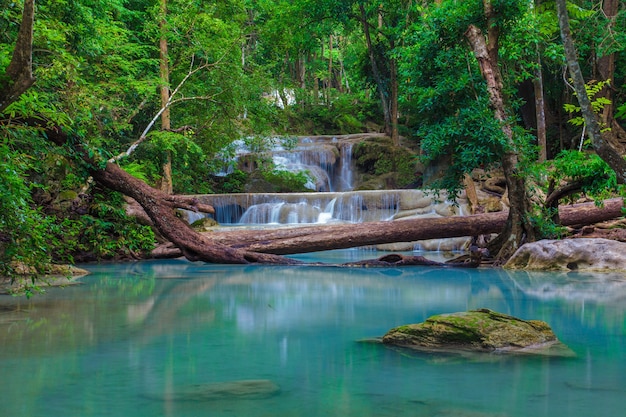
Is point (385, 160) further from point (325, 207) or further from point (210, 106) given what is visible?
point (210, 106)

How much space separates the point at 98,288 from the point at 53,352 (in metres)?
4.28

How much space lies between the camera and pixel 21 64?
516 cm

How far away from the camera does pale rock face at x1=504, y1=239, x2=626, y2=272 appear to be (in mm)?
10430

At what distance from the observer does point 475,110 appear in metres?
10.9

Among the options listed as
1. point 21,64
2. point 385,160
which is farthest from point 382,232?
point 385,160

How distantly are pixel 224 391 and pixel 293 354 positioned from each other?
108 cm

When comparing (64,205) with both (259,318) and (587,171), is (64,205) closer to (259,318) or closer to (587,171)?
(259,318)

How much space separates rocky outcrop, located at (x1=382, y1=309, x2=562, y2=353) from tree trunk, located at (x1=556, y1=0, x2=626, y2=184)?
2.76 meters

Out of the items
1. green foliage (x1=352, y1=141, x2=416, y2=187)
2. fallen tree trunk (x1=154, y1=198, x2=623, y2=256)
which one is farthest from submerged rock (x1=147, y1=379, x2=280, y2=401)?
green foliage (x1=352, y1=141, x2=416, y2=187)

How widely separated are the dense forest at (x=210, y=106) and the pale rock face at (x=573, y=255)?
45 centimetres

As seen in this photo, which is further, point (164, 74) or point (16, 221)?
point (164, 74)

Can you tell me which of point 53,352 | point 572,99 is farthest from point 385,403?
point 572,99

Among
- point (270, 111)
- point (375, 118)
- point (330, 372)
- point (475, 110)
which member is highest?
point (375, 118)

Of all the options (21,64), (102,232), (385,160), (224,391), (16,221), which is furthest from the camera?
(385,160)
